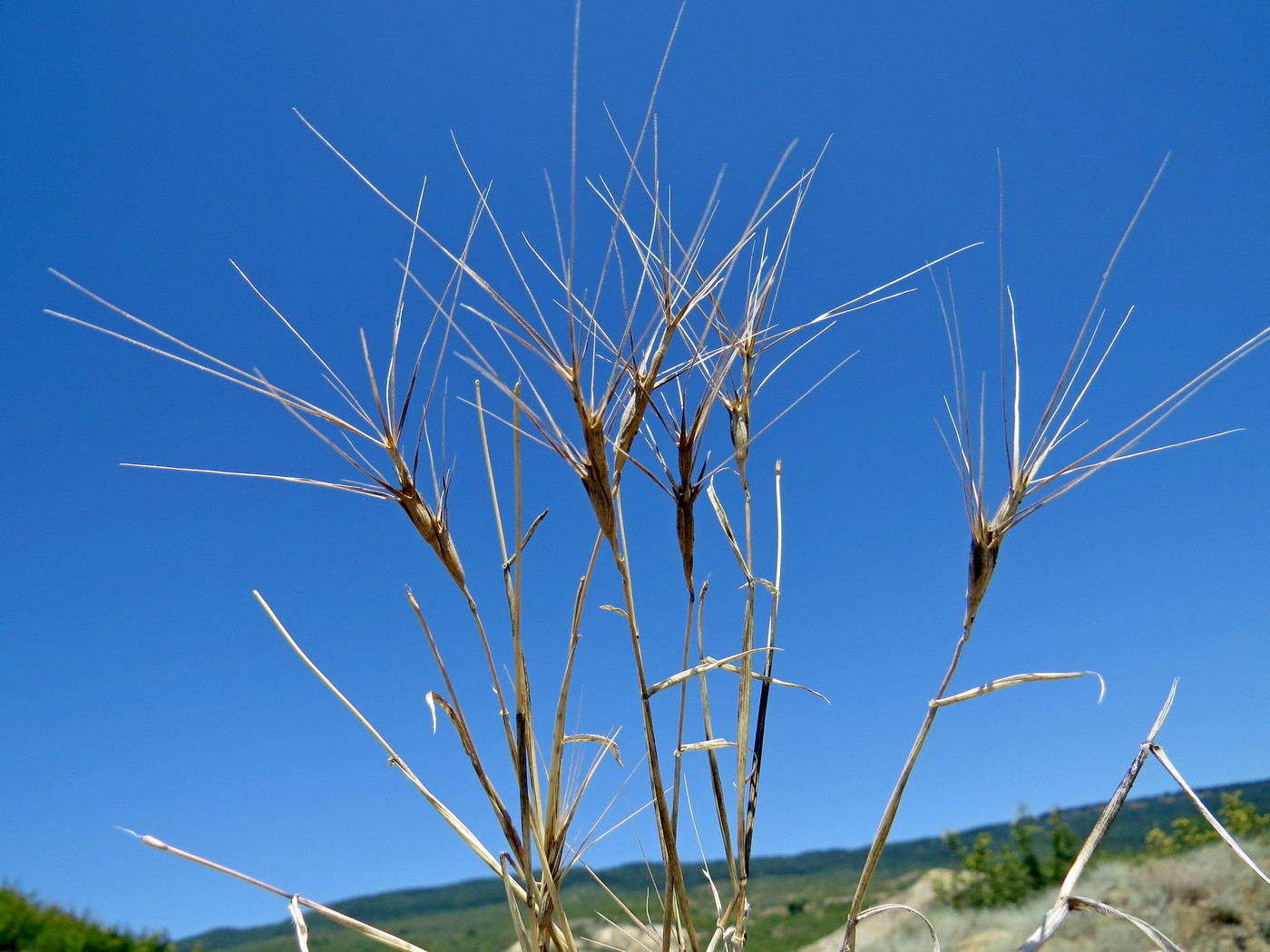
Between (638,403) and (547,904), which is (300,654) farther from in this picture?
(638,403)

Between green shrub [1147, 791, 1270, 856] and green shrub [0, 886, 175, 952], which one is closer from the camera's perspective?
green shrub [0, 886, 175, 952]

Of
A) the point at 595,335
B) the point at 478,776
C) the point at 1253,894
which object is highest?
the point at 595,335

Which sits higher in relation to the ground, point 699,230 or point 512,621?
point 699,230

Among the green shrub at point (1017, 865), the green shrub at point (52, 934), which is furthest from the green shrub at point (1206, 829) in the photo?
the green shrub at point (52, 934)

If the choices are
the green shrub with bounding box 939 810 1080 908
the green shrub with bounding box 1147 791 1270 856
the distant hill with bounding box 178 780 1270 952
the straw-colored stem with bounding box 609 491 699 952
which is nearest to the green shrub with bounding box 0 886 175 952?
the straw-colored stem with bounding box 609 491 699 952

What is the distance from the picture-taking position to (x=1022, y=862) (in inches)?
460

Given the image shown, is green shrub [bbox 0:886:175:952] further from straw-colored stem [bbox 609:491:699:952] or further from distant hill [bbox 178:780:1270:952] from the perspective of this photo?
Answer: distant hill [bbox 178:780:1270:952]

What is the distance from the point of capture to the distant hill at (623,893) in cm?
2578

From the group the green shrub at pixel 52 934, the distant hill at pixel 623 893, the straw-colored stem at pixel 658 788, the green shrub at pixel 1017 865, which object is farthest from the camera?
the distant hill at pixel 623 893

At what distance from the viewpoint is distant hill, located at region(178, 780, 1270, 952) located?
25781mm

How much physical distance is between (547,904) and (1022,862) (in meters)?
13.1

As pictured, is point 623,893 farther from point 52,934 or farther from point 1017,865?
point 52,934

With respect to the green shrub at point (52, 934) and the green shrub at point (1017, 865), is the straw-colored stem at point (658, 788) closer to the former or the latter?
the green shrub at point (52, 934)

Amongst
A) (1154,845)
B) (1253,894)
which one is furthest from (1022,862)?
(1253,894)
